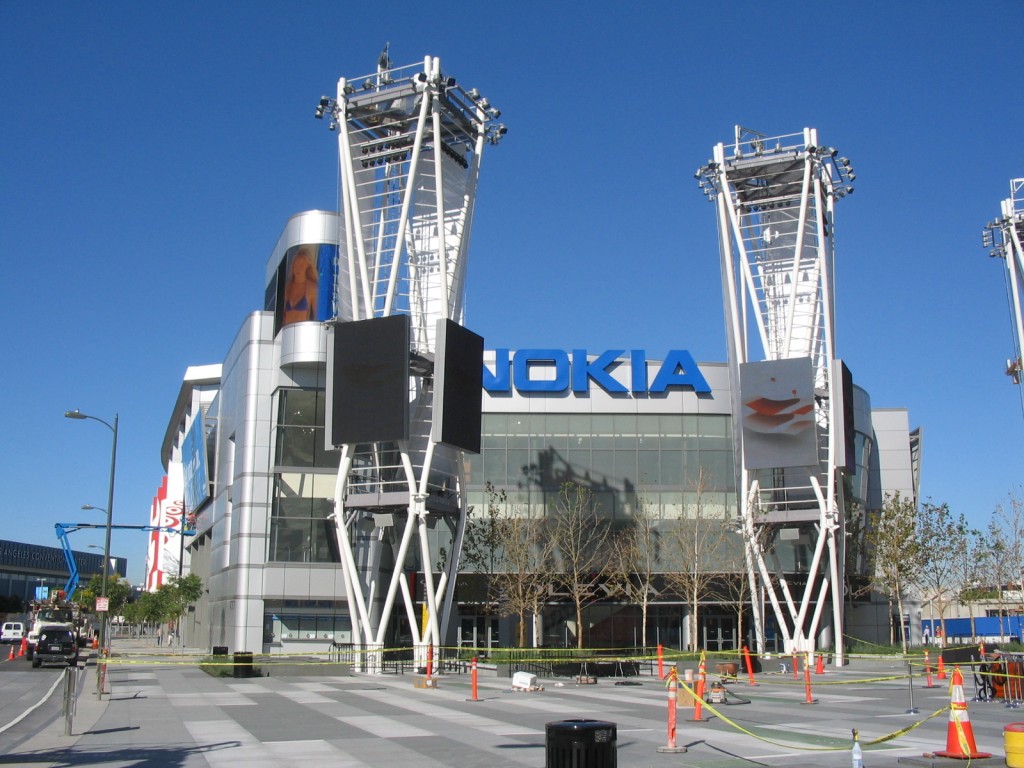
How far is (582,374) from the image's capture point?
61.2 metres

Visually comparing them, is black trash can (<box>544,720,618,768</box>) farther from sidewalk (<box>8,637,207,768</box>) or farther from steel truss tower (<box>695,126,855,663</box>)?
steel truss tower (<box>695,126,855,663</box>)

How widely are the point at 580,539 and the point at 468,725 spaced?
36639 mm

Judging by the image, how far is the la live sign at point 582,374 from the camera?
61.0 m

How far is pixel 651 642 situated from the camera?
205 ft

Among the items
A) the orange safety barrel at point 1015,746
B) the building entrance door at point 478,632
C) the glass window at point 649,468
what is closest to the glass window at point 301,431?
the building entrance door at point 478,632

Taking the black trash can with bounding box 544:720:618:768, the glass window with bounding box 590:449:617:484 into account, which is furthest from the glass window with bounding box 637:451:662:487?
the black trash can with bounding box 544:720:618:768

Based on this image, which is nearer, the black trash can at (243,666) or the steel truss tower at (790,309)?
the black trash can at (243,666)

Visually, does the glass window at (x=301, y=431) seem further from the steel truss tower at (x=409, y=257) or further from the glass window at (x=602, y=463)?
the glass window at (x=602, y=463)

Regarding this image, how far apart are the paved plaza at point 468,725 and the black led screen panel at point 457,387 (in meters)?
11.3

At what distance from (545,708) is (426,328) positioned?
78.1 feet

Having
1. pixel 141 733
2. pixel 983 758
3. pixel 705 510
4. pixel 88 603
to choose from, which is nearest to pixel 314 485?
pixel 705 510

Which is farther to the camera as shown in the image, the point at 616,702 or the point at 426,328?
the point at 426,328

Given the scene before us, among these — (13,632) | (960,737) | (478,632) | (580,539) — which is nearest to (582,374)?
(580,539)

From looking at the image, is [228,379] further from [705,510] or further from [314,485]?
[705,510]
